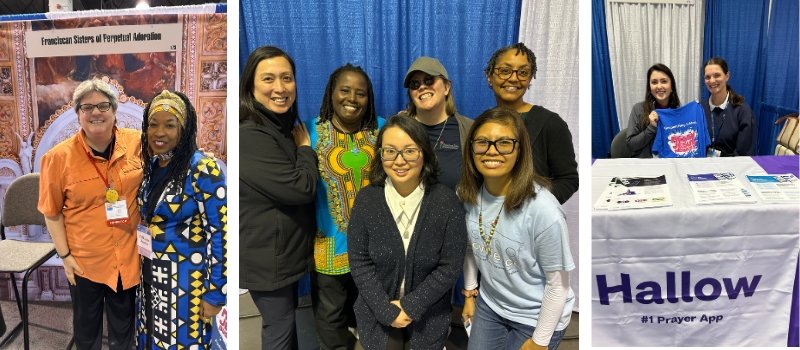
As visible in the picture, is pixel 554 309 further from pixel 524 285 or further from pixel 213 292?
pixel 213 292

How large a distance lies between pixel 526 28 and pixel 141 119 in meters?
1.35

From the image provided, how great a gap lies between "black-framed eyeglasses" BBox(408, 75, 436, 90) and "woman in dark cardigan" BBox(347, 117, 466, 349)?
9.5 inches

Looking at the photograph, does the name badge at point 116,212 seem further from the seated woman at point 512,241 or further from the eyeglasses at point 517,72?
the eyeglasses at point 517,72

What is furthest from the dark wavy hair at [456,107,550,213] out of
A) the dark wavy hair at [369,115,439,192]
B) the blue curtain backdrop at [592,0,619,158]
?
the blue curtain backdrop at [592,0,619,158]

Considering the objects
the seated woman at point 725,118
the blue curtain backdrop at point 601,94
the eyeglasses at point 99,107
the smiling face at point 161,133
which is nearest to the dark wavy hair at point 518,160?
the smiling face at point 161,133

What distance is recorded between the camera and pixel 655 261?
5.16 feet

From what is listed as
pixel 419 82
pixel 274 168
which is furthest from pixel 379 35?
pixel 274 168

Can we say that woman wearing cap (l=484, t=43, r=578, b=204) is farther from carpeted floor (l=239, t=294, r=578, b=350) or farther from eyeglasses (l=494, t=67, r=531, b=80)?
carpeted floor (l=239, t=294, r=578, b=350)

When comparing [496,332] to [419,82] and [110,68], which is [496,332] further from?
[110,68]

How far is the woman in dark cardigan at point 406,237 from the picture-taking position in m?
1.32

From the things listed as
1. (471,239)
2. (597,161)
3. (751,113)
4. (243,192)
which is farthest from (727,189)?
(243,192)

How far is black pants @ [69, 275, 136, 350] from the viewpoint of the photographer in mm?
1585

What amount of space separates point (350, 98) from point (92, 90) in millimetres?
824

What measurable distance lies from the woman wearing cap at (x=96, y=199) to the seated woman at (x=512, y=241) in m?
1.07
